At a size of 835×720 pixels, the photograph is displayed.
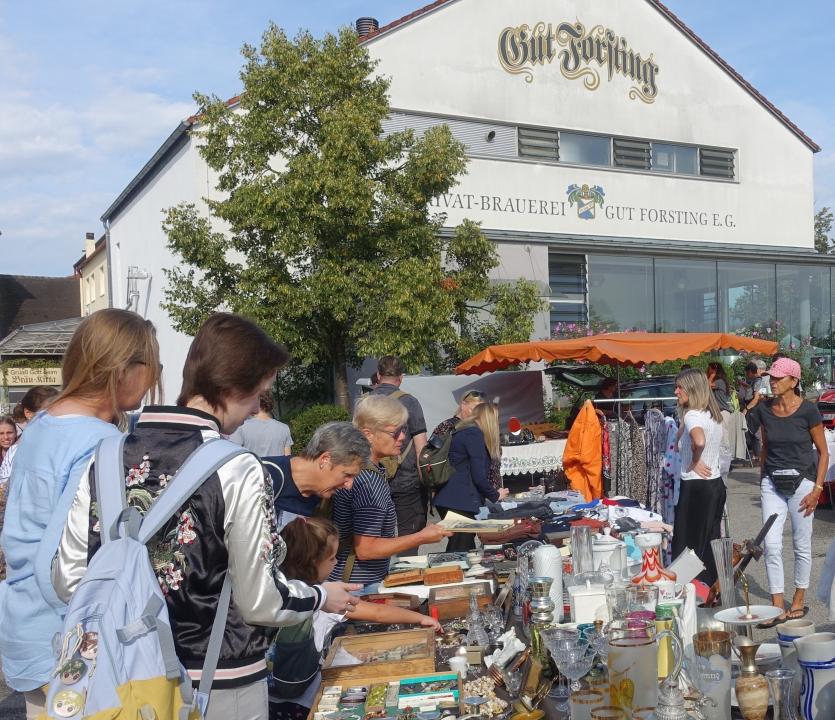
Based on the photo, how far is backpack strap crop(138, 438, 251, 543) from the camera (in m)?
2.06

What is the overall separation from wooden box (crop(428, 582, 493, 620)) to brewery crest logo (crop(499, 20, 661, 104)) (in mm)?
19042

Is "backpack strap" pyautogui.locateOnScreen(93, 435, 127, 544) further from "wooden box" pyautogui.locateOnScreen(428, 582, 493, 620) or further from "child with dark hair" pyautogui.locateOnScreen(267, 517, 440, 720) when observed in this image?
"wooden box" pyautogui.locateOnScreen(428, 582, 493, 620)

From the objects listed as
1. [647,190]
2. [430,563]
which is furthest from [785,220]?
[430,563]

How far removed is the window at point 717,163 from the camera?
23906mm

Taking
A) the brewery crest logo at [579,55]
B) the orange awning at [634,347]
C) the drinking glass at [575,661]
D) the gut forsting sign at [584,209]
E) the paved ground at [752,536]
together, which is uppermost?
the brewery crest logo at [579,55]

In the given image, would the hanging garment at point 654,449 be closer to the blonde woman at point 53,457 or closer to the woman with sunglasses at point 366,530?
the woman with sunglasses at point 366,530

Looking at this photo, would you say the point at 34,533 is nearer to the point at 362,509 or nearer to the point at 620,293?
the point at 362,509

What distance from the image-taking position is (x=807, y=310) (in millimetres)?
23406

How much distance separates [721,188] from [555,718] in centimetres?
2364

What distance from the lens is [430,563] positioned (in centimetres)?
492

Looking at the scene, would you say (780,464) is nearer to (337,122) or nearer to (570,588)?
(570,588)

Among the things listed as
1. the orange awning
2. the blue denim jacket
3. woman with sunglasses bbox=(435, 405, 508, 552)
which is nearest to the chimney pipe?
the orange awning

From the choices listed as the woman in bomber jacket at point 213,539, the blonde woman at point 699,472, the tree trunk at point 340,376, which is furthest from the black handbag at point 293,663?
the tree trunk at point 340,376

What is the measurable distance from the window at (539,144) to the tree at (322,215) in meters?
6.05
